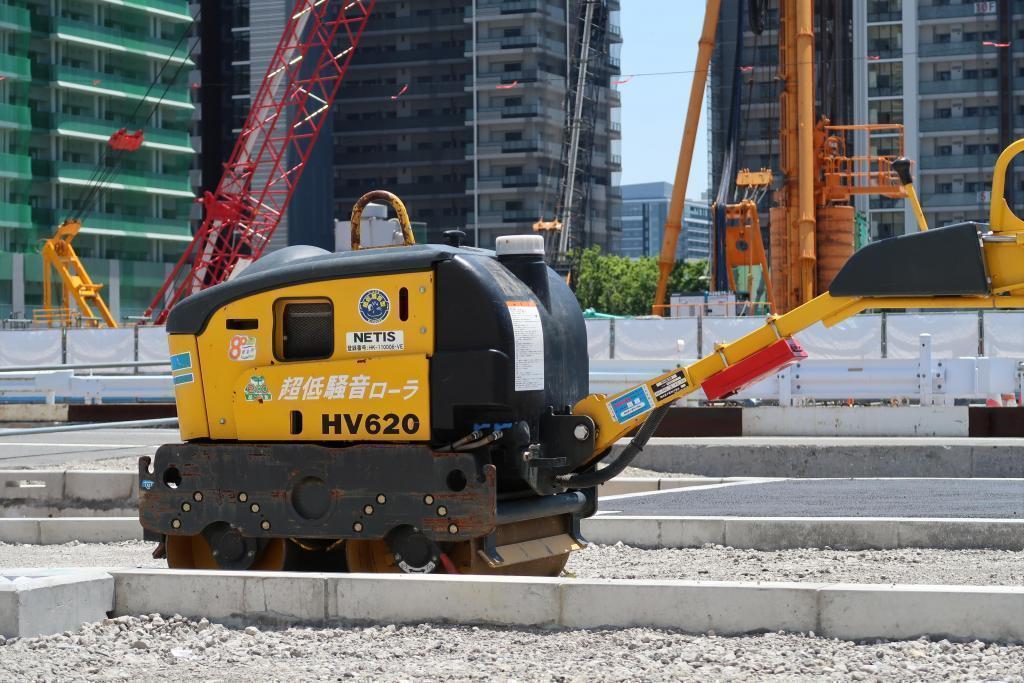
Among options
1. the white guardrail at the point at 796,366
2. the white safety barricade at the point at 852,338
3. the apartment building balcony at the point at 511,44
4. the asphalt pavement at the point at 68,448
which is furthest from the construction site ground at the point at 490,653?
the apartment building balcony at the point at 511,44

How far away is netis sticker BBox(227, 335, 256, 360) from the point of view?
8.45m

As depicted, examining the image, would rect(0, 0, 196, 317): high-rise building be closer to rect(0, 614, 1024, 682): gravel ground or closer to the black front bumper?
the black front bumper

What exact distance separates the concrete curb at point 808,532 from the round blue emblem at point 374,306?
3.60 metres

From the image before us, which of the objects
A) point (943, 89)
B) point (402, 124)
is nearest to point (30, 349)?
point (943, 89)

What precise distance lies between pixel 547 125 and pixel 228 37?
27098 mm

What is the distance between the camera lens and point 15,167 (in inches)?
3472

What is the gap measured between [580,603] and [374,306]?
2.16 meters

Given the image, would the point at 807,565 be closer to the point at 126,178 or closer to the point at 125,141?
the point at 125,141

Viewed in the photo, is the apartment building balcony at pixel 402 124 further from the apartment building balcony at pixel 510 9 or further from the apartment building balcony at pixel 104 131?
the apartment building balcony at pixel 104 131

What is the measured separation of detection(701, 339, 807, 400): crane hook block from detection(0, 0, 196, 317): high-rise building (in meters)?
80.9

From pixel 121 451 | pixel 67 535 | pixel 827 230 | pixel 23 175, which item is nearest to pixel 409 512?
pixel 67 535

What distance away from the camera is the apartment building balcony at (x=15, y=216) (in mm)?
87188

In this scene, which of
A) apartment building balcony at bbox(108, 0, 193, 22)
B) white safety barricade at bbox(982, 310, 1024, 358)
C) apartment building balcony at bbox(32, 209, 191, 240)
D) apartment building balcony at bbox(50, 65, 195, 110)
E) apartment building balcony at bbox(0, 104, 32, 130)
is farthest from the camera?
apartment building balcony at bbox(108, 0, 193, 22)

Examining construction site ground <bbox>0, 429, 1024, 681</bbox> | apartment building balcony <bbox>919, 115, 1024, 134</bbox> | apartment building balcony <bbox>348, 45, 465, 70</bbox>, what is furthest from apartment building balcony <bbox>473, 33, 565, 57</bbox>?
construction site ground <bbox>0, 429, 1024, 681</bbox>
